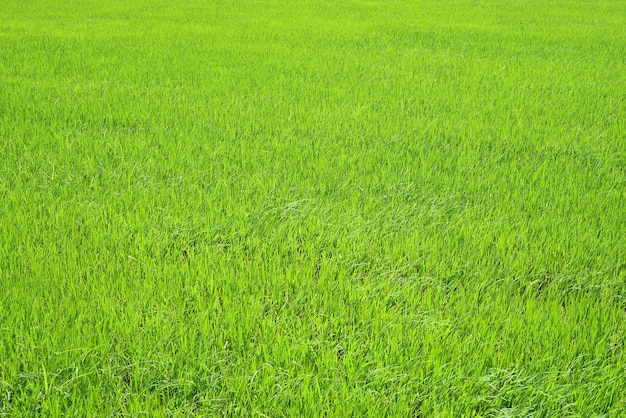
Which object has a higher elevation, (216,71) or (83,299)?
(216,71)

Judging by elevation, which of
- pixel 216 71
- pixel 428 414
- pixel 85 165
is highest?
pixel 216 71

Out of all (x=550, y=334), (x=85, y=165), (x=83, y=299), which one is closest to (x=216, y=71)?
(x=85, y=165)

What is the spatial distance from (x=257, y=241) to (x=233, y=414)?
1059 mm

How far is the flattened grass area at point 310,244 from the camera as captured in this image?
1749mm

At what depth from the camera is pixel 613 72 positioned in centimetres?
658

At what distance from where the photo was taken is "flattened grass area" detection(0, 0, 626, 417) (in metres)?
1.75

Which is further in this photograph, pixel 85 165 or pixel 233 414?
pixel 85 165

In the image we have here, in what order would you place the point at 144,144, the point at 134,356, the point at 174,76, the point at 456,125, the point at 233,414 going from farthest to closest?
the point at 174,76
the point at 456,125
the point at 144,144
the point at 134,356
the point at 233,414

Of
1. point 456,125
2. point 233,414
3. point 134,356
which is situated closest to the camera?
point 233,414

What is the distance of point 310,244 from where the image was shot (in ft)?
8.53

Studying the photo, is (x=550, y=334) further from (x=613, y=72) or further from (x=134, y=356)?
(x=613, y=72)

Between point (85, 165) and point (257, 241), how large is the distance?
1424 millimetres

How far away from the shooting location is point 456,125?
4.38 metres

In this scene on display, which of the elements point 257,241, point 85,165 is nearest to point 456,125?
point 257,241
